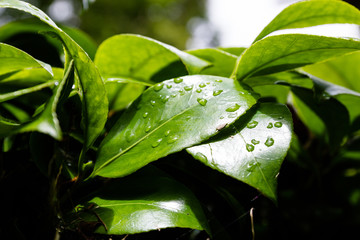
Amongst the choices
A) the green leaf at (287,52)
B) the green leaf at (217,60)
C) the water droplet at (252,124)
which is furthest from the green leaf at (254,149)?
the green leaf at (217,60)

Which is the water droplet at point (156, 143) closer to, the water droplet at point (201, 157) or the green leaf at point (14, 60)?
the water droplet at point (201, 157)

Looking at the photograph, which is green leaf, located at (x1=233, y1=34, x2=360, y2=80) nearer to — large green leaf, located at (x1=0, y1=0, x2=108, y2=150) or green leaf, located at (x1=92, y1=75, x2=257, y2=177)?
green leaf, located at (x1=92, y1=75, x2=257, y2=177)

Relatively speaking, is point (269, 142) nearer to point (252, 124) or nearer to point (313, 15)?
point (252, 124)

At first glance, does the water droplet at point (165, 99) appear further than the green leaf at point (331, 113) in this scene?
No

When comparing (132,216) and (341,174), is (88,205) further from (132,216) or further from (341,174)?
(341,174)

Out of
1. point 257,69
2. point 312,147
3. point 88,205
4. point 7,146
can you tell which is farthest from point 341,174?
point 7,146

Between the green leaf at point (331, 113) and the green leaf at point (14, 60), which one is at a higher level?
the green leaf at point (14, 60)
